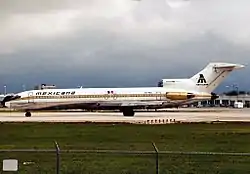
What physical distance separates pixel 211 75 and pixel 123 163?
67.1 m

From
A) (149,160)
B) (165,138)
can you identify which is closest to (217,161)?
(149,160)

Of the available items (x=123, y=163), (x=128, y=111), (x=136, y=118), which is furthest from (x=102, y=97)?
(x=123, y=163)

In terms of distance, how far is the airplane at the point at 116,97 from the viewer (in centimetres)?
8356

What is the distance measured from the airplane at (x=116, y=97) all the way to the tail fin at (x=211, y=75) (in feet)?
2.99

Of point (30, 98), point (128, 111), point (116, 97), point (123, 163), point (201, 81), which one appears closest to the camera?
point (123, 163)

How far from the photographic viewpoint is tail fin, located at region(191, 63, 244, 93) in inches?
3563

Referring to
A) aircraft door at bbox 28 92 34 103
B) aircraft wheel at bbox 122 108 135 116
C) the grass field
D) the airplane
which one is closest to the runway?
aircraft wheel at bbox 122 108 135 116

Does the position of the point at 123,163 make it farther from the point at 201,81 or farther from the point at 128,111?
the point at 201,81

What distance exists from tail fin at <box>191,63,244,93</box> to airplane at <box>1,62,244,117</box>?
0.91m

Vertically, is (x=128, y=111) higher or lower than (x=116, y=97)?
lower

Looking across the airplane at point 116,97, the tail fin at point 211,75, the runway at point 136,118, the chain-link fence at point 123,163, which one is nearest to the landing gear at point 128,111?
the airplane at point 116,97

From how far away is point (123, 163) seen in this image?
1011 inches

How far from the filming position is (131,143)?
35.5 m

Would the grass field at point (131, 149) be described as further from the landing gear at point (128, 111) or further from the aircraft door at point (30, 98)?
the aircraft door at point (30, 98)
